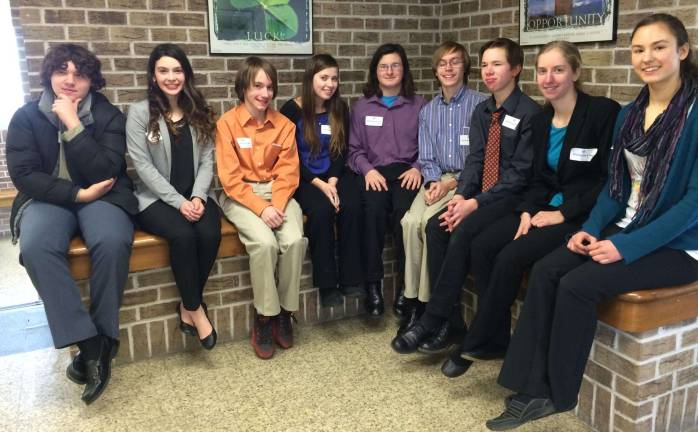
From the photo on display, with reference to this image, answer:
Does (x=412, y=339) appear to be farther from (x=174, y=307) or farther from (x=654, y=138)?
(x=654, y=138)

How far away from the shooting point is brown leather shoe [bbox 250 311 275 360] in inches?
111

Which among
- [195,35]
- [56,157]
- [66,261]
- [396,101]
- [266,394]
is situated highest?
→ [195,35]

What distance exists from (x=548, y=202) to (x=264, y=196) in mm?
1379

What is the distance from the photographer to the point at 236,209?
2.90m

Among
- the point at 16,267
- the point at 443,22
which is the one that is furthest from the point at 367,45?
the point at 16,267

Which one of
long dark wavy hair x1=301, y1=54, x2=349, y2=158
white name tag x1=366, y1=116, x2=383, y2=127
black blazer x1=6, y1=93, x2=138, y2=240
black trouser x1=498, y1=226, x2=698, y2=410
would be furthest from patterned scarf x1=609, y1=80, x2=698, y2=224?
black blazer x1=6, y1=93, x2=138, y2=240

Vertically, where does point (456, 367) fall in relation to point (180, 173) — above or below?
below

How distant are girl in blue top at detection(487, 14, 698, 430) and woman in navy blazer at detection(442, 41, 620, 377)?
0.22 meters

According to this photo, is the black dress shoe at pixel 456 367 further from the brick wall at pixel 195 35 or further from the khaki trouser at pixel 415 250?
the brick wall at pixel 195 35

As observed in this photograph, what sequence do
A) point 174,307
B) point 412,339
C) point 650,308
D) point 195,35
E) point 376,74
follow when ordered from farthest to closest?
point 376,74, point 195,35, point 174,307, point 412,339, point 650,308

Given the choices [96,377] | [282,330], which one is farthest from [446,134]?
[96,377]

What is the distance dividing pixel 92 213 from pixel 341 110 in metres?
1.42

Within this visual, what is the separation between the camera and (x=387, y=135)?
3.32 m

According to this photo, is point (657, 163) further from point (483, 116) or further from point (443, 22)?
point (443, 22)
